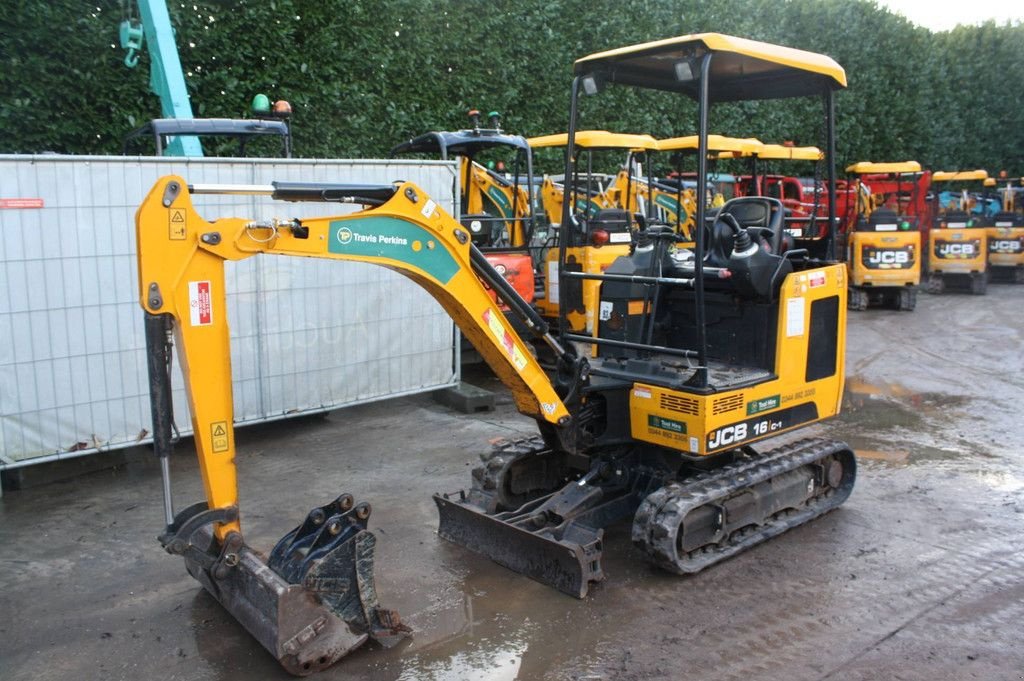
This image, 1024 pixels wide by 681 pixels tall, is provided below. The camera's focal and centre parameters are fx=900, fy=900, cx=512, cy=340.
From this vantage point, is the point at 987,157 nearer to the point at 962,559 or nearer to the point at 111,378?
the point at 962,559

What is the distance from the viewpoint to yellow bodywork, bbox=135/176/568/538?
3.64 m

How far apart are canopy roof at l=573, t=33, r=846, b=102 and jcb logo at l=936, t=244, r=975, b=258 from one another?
42.7 ft

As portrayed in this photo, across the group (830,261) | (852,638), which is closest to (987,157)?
(830,261)

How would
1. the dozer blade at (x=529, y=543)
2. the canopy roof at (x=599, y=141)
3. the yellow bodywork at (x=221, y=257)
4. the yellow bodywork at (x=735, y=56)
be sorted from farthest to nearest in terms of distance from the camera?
the canopy roof at (x=599, y=141) < the yellow bodywork at (x=735, y=56) < the dozer blade at (x=529, y=543) < the yellow bodywork at (x=221, y=257)

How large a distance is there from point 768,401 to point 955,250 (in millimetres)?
14058

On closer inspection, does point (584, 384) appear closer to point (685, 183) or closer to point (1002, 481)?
point (1002, 481)

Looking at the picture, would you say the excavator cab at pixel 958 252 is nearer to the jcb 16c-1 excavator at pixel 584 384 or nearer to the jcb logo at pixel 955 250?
the jcb logo at pixel 955 250

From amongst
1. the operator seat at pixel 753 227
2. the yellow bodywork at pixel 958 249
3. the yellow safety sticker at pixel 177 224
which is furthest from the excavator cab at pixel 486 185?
the yellow bodywork at pixel 958 249

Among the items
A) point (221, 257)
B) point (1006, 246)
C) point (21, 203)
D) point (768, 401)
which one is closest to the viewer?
point (221, 257)

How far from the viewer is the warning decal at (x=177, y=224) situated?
366 centimetres

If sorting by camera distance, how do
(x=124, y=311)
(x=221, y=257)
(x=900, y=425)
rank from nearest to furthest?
(x=221, y=257)
(x=124, y=311)
(x=900, y=425)

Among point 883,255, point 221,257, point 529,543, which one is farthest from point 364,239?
point 883,255

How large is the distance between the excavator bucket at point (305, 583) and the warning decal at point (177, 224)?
3.93ft

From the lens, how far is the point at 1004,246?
62.7ft
